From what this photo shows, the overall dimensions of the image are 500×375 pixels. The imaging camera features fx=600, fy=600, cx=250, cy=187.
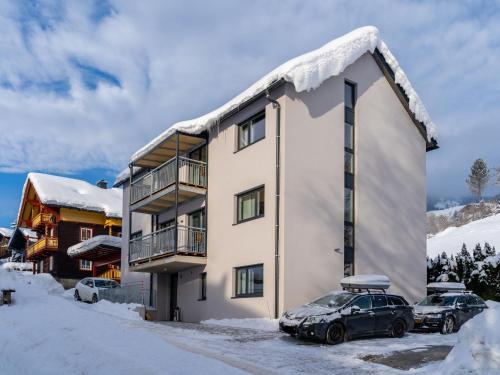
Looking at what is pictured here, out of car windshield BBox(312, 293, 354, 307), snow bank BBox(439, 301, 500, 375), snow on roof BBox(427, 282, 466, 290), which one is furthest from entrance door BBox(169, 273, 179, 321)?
snow bank BBox(439, 301, 500, 375)

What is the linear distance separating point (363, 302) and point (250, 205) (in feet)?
21.1

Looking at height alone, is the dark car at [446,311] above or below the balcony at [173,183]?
below

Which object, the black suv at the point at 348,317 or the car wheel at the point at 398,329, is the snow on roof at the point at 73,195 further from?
the car wheel at the point at 398,329

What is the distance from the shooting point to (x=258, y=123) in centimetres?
2183

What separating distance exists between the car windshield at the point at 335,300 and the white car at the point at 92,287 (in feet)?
49.2

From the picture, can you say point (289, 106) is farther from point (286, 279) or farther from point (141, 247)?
point (141, 247)

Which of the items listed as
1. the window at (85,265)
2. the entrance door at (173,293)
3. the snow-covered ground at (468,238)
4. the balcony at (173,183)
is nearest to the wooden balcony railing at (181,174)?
the balcony at (173,183)

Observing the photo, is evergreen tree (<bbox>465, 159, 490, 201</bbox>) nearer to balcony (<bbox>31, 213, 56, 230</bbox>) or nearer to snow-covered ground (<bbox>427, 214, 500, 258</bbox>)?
snow-covered ground (<bbox>427, 214, 500, 258</bbox>)

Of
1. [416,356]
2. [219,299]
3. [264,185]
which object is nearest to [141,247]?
[219,299]

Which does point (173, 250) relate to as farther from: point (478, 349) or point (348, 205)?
point (478, 349)

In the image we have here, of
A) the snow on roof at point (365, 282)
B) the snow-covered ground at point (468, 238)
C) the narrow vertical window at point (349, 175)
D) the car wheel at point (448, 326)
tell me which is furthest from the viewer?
the snow-covered ground at point (468, 238)

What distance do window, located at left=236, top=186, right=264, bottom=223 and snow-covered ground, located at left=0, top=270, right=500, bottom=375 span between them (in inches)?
148

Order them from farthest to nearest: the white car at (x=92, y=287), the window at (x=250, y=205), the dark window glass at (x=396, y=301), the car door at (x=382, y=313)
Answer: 1. the white car at (x=92, y=287)
2. the window at (x=250, y=205)
3. the dark window glass at (x=396, y=301)
4. the car door at (x=382, y=313)

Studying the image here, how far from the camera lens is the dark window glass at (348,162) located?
2244 cm
